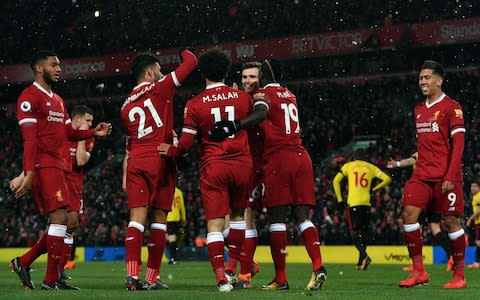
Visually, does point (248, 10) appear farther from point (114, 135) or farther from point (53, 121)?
point (53, 121)

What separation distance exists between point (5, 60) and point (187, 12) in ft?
29.6

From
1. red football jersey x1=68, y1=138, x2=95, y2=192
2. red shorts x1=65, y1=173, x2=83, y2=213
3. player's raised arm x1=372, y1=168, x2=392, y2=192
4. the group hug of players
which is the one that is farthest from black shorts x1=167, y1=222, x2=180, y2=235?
the group hug of players

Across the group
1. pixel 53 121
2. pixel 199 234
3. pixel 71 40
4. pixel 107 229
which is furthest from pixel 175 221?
pixel 71 40

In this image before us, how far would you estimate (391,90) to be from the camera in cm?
3012

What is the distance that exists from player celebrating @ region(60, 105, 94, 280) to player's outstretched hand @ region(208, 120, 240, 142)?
126 inches

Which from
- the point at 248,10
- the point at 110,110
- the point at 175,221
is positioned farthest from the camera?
the point at 110,110

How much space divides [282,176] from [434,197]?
5.82 feet

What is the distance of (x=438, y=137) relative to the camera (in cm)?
948

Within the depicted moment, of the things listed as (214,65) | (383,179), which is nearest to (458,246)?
(214,65)

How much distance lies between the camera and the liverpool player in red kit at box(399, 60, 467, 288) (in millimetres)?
9367

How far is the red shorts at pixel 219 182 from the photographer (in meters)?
8.31

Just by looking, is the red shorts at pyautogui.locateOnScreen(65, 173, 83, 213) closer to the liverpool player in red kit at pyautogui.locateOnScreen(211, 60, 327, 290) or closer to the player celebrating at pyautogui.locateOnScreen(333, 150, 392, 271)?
the liverpool player in red kit at pyautogui.locateOnScreen(211, 60, 327, 290)

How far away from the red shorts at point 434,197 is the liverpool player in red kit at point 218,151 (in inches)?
76.3

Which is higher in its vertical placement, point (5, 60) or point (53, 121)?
point (5, 60)
